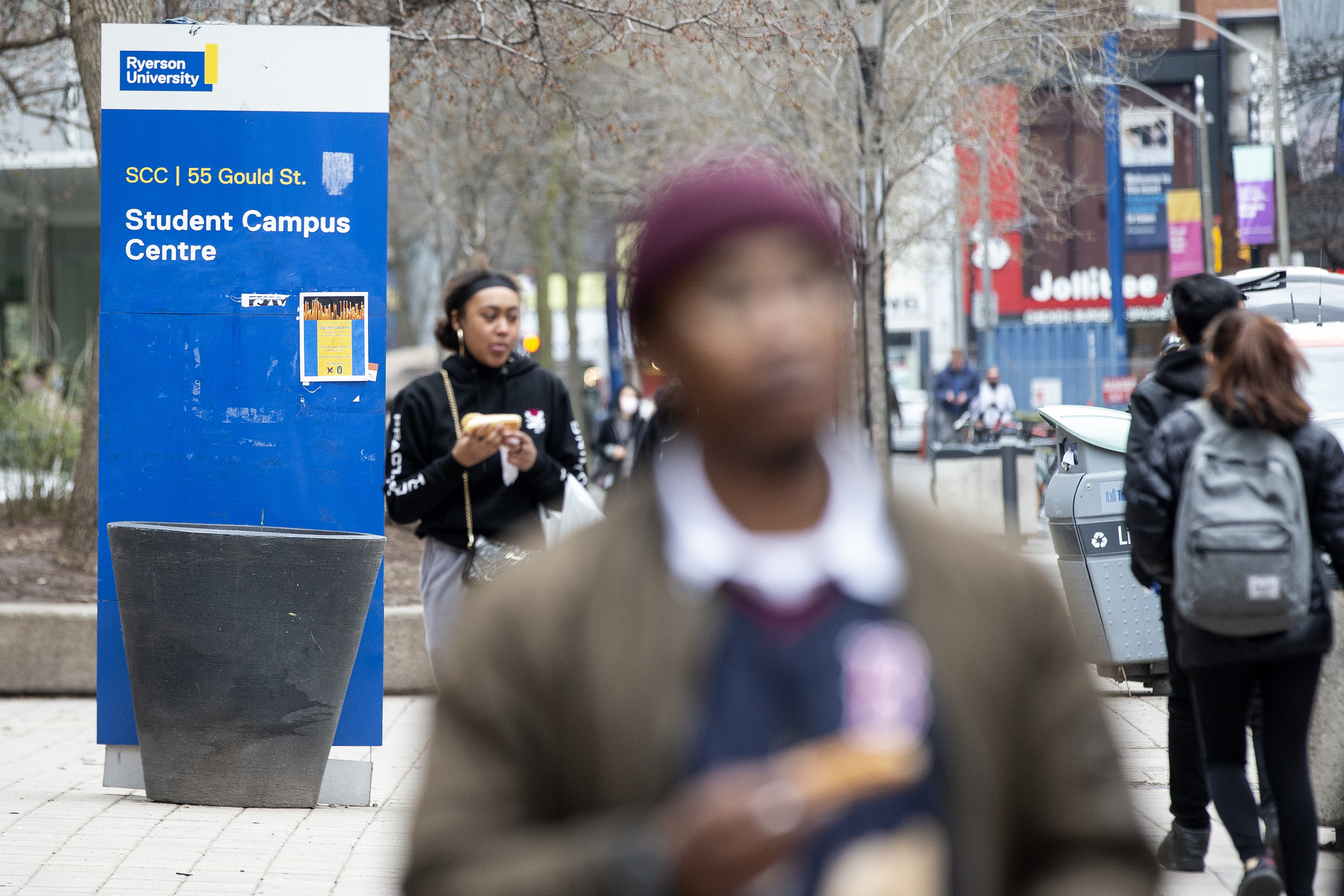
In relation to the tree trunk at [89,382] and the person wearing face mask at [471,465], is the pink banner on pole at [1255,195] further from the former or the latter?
the person wearing face mask at [471,465]

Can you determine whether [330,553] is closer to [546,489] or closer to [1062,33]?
[546,489]

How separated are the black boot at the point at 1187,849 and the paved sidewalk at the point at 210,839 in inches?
1.6

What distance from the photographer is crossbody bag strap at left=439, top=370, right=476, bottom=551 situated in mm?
5066

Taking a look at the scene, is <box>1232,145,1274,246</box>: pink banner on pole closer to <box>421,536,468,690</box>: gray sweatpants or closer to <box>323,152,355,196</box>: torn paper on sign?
<box>323,152,355,196</box>: torn paper on sign

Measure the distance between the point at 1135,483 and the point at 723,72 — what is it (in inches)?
503

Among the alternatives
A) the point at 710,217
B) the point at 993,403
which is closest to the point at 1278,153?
the point at 993,403

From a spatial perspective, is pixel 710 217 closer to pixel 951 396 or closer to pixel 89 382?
pixel 89 382

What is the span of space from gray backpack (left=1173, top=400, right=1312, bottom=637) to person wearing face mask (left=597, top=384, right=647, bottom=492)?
11086 millimetres

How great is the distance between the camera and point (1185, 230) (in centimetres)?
3162

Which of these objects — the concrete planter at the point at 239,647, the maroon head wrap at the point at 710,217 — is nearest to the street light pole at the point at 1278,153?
the concrete planter at the point at 239,647

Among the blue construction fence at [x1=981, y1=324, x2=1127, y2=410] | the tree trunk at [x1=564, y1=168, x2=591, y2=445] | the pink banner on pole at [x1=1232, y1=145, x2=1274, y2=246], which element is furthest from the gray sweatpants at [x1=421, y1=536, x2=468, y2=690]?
the blue construction fence at [x1=981, y1=324, x2=1127, y2=410]

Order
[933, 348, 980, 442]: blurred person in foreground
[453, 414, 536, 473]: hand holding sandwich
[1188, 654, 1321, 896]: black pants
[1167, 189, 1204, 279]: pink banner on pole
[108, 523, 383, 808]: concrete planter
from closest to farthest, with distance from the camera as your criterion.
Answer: [1188, 654, 1321, 896]: black pants → [453, 414, 536, 473]: hand holding sandwich → [108, 523, 383, 808]: concrete planter → [933, 348, 980, 442]: blurred person in foreground → [1167, 189, 1204, 279]: pink banner on pole

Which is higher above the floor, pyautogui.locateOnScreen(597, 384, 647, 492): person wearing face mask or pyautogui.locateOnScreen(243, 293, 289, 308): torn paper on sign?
pyautogui.locateOnScreen(243, 293, 289, 308): torn paper on sign

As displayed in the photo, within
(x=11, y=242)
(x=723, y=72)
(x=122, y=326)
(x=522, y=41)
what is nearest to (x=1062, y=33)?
(x=723, y=72)
